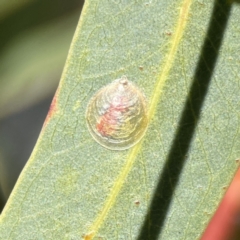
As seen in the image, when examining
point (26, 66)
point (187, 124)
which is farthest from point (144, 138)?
point (26, 66)

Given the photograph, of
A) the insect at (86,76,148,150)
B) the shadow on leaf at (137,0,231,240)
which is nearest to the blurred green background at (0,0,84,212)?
the insect at (86,76,148,150)

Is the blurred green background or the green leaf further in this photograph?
the blurred green background

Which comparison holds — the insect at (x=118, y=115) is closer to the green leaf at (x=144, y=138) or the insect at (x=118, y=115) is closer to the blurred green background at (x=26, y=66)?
the green leaf at (x=144, y=138)

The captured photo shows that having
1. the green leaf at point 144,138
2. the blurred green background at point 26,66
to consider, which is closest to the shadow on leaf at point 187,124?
the green leaf at point 144,138

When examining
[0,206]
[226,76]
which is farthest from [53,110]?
[0,206]

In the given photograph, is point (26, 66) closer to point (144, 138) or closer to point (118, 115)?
point (118, 115)

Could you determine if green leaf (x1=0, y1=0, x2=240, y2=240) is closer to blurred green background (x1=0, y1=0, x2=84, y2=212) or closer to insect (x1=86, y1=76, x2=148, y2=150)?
insect (x1=86, y1=76, x2=148, y2=150)
